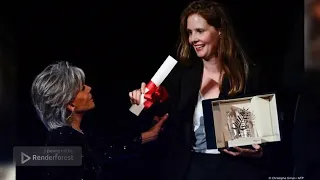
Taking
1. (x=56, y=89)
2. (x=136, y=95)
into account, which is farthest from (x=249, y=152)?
(x=56, y=89)

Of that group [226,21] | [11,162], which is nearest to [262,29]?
[226,21]

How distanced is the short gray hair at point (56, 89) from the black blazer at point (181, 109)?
44cm

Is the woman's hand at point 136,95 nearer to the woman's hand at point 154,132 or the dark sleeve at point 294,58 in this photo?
the woman's hand at point 154,132

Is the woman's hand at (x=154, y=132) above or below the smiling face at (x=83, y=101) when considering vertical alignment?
below

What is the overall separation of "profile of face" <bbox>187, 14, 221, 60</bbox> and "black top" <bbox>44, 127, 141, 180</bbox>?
1.82 feet

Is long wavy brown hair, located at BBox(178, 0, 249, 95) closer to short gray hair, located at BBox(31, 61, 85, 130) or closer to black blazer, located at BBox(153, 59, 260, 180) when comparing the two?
black blazer, located at BBox(153, 59, 260, 180)

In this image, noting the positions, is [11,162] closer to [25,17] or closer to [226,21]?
[25,17]

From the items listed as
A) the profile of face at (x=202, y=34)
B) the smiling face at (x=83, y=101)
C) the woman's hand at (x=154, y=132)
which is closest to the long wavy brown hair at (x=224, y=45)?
the profile of face at (x=202, y=34)

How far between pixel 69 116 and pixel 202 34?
76 cm

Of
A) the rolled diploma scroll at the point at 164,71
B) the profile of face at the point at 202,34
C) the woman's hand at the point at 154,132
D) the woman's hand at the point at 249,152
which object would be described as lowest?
the woman's hand at the point at 249,152

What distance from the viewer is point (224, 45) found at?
8.00ft

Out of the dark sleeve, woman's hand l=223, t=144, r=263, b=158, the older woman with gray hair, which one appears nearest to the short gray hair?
the older woman with gray hair

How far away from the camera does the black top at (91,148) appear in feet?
8.20

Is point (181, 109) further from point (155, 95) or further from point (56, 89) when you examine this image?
point (56, 89)
